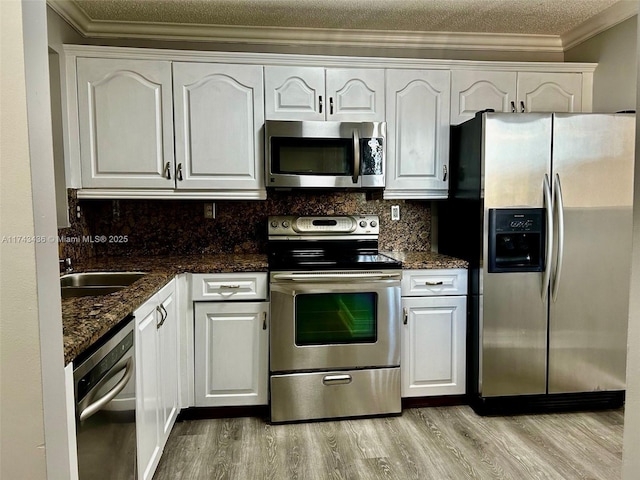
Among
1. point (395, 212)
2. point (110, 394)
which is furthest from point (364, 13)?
point (110, 394)

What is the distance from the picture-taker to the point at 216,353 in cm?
248

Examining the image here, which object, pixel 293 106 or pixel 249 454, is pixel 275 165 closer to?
pixel 293 106

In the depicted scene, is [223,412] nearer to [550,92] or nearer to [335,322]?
[335,322]

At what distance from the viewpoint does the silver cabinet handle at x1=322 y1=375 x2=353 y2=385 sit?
2498mm

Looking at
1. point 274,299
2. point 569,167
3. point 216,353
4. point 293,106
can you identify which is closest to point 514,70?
point 569,167

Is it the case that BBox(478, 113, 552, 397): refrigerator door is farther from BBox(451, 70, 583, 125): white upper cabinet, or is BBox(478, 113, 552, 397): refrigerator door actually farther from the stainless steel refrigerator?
BBox(451, 70, 583, 125): white upper cabinet

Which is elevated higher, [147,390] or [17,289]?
[17,289]

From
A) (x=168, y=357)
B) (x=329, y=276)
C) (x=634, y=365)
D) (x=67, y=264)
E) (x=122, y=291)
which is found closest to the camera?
(x=634, y=365)

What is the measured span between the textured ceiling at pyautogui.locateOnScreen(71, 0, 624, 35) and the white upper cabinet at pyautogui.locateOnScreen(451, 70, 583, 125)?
1.11 ft

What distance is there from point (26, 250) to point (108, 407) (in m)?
0.76

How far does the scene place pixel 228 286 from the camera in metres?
2.47

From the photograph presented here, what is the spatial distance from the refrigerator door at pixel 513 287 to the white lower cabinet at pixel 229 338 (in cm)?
128

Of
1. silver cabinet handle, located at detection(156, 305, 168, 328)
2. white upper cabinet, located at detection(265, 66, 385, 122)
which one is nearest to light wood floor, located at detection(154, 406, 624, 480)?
silver cabinet handle, located at detection(156, 305, 168, 328)

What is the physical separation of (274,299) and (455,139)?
60.1 inches
